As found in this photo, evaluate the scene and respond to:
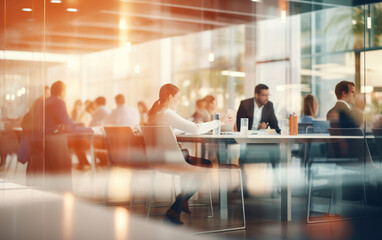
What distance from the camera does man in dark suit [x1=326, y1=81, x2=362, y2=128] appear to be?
4.03 meters

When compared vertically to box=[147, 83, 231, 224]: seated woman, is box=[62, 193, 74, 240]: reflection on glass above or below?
below

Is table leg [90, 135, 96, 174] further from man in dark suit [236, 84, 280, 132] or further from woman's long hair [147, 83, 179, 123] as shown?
man in dark suit [236, 84, 280, 132]

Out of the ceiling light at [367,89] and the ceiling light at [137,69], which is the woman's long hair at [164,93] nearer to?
the ceiling light at [137,69]

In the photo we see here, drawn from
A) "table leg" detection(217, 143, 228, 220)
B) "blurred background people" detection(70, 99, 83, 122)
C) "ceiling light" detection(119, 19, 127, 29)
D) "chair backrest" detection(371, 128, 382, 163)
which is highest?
"ceiling light" detection(119, 19, 127, 29)

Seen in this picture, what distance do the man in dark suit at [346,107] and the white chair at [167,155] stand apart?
1.09m

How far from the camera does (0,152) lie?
6.45m

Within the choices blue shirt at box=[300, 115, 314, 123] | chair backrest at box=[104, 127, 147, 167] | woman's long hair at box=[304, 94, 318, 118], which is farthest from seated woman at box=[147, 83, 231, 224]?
blue shirt at box=[300, 115, 314, 123]

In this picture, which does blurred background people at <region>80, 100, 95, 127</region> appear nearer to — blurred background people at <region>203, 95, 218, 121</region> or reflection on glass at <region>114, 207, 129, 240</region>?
Answer: reflection on glass at <region>114, 207, 129, 240</region>

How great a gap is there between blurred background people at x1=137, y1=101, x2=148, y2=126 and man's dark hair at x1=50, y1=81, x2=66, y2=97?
3.12 ft

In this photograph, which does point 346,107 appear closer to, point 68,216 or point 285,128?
point 285,128

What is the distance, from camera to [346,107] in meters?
4.07

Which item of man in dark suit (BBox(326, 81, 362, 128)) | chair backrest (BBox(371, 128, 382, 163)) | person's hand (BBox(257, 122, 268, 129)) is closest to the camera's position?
chair backrest (BBox(371, 128, 382, 163))

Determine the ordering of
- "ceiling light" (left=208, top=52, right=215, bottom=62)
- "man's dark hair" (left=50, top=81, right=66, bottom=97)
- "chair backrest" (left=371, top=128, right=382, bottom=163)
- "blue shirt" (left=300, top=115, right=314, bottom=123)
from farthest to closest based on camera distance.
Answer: "blue shirt" (left=300, top=115, right=314, bottom=123) → "man's dark hair" (left=50, top=81, right=66, bottom=97) → "ceiling light" (left=208, top=52, right=215, bottom=62) → "chair backrest" (left=371, top=128, right=382, bottom=163)

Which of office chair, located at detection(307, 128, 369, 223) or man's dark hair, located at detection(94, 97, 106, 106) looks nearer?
office chair, located at detection(307, 128, 369, 223)
